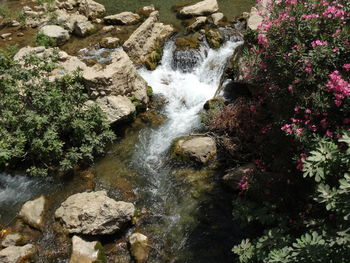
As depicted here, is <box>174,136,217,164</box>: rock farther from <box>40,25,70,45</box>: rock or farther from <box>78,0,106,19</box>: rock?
<box>78,0,106,19</box>: rock

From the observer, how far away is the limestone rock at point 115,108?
9906 millimetres

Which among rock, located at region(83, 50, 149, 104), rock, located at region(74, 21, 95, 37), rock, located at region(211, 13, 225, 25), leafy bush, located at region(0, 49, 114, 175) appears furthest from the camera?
rock, located at region(74, 21, 95, 37)

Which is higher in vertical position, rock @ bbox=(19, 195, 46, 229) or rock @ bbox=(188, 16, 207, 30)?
rock @ bbox=(188, 16, 207, 30)

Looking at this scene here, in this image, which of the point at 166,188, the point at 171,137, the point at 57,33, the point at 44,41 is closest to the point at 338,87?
the point at 166,188

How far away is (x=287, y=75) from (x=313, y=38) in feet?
2.27

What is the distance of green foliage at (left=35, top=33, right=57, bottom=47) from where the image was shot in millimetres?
14250

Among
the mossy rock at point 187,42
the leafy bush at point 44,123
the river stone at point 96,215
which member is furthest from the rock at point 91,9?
the river stone at point 96,215

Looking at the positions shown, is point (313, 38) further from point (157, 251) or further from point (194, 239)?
point (157, 251)

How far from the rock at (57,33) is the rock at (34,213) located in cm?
880

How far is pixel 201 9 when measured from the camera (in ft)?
52.9

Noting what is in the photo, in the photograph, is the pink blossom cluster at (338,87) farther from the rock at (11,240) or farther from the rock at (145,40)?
the rock at (145,40)

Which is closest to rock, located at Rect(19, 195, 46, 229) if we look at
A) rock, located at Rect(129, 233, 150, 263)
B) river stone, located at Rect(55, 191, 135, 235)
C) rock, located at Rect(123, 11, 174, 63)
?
river stone, located at Rect(55, 191, 135, 235)

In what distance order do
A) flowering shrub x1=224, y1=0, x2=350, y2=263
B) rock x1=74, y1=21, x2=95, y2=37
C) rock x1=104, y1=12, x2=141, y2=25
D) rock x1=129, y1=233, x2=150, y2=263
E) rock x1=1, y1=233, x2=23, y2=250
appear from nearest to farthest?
flowering shrub x1=224, y1=0, x2=350, y2=263 → rock x1=129, y1=233, x2=150, y2=263 → rock x1=1, y1=233, x2=23, y2=250 → rock x1=74, y1=21, x2=95, y2=37 → rock x1=104, y1=12, x2=141, y2=25

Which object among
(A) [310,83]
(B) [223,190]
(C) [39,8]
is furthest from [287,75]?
(C) [39,8]
